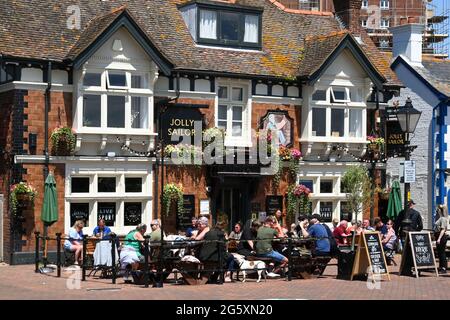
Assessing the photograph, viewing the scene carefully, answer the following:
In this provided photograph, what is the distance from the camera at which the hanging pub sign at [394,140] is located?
102 feet

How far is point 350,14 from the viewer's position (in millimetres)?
32344

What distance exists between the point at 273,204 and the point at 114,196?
5613 mm

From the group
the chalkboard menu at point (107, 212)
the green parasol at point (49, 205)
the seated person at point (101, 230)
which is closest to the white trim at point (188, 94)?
the chalkboard menu at point (107, 212)

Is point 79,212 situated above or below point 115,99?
below

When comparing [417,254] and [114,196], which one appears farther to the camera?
[114,196]

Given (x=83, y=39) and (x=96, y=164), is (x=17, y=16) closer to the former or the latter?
(x=83, y=39)

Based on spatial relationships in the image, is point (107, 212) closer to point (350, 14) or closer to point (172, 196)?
point (172, 196)

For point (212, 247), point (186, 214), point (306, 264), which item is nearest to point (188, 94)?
point (186, 214)

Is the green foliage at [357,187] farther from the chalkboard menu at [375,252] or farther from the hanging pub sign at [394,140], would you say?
the chalkboard menu at [375,252]

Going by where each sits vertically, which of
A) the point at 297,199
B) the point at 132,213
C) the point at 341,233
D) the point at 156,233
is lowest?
the point at 341,233

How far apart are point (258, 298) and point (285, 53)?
50.0 feet

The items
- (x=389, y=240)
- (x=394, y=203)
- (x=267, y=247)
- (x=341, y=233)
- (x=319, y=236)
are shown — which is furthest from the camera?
(x=394, y=203)

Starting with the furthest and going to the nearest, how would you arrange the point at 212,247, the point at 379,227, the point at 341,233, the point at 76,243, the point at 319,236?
the point at 379,227, the point at 341,233, the point at 76,243, the point at 319,236, the point at 212,247

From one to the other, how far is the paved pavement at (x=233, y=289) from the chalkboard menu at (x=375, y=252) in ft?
1.28
